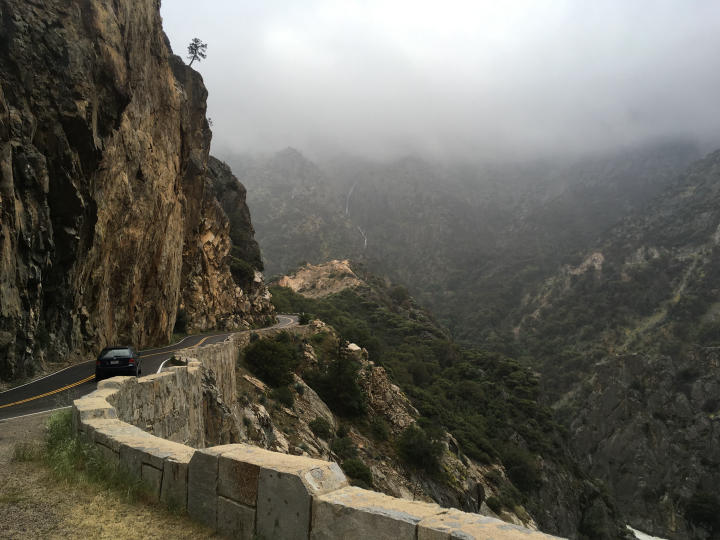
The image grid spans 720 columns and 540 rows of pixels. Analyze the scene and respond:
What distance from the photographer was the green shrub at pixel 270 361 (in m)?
29.0

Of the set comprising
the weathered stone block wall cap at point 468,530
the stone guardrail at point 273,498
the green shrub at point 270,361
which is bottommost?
the green shrub at point 270,361

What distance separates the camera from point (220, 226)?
155 ft

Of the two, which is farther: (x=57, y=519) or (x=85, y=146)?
(x=85, y=146)

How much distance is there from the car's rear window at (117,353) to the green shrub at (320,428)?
45.6 ft

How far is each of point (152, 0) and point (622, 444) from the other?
90.7 metres

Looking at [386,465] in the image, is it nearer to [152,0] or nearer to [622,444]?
[152,0]

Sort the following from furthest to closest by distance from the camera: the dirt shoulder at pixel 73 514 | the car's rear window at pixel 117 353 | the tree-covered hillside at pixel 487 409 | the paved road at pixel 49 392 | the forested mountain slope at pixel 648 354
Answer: the forested mountain slope at pixel 648 354 < the tree-covered hillside at pixel 487 409 < the car's rear window at pixel 117 353 < the paved road at pixel 49 392 < the dirt shoulder at pixel 73 514

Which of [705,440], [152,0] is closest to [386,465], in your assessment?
[152,0]

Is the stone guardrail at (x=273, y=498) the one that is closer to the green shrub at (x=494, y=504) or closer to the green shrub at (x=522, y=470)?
the green shrub at (x=494, y=504)

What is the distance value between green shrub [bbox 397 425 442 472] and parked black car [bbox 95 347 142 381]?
2074cm

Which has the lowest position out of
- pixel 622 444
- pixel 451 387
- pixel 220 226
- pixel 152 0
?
pixel 622 444

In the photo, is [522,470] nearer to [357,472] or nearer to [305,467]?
[357,472]

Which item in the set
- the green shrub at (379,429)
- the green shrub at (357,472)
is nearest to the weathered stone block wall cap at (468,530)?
the green shrub at (357,472)

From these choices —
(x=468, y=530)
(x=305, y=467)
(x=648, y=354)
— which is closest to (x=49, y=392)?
(x=305, y=467)
